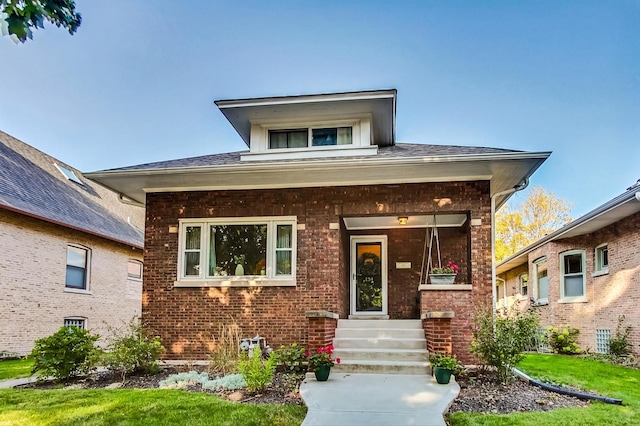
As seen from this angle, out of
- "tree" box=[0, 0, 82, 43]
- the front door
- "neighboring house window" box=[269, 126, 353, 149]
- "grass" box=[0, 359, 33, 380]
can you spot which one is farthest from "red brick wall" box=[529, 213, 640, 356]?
"grass" box=[0, 359, 33, 380]

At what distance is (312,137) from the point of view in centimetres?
1069

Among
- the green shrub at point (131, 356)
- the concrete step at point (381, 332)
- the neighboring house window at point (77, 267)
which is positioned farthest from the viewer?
the neighboring house window at point (77, 267)

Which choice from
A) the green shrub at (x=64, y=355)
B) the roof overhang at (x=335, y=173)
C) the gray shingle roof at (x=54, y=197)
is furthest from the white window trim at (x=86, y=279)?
the green shrub at (x=64, y=355)

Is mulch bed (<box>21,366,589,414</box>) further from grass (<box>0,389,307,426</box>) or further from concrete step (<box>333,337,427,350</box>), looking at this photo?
concrete step (<box>333,337,427,350</box>)

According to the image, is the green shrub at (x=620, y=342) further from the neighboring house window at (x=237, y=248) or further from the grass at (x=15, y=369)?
the grass at (x=15, y=369)

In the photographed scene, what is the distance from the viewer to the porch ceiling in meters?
10.6

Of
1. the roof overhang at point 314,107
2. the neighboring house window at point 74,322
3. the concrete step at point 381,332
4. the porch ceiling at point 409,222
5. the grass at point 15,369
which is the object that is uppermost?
the roof overhang at point 314,107

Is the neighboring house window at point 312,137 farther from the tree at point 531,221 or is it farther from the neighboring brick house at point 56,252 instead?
the tree at point 531,221

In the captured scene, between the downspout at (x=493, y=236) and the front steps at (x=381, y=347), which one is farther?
the downspout at (x=493, y=236)

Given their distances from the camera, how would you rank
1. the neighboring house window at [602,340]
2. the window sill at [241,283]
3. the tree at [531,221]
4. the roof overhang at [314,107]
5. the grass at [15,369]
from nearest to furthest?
the grass at [15,369] < the window sill at [241,283] < the roof overhang at [314,107] < the neighboring house window at [602,340] < the tree at [531,221]

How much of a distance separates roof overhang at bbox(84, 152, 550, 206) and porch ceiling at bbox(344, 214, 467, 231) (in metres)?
1.18

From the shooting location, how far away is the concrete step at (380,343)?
842 centimetres

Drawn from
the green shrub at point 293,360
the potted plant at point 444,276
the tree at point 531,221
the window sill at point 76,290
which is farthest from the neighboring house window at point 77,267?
the tree at point 531,221

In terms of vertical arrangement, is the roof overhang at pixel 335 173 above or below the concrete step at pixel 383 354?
above
